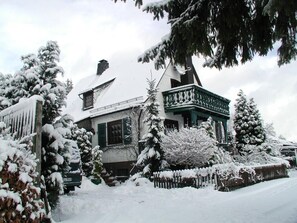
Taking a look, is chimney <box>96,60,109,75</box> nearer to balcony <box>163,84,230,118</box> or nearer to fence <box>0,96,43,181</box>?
balcony <box>163,84,230,118</box>

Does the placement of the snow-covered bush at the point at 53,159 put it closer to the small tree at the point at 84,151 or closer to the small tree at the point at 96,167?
the small tree at the point at 96,167

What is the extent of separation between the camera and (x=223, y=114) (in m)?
24.1

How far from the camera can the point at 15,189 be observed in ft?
12.3

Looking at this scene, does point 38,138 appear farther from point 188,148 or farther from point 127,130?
point 127,130

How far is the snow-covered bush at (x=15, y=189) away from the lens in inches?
138

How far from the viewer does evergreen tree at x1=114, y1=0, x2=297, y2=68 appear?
18.0 ft

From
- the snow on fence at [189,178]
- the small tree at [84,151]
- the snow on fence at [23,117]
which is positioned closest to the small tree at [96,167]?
the small tree at [84,151]

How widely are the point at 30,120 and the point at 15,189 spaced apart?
2.15 metres

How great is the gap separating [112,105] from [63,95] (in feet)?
44.9

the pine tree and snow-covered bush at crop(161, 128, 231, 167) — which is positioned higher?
the pine tree

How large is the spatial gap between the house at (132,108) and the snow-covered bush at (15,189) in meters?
15.6

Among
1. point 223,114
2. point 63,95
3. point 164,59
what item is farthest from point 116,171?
point 164,59

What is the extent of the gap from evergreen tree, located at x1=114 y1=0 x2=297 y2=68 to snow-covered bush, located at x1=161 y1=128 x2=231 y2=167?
1048 centimetres

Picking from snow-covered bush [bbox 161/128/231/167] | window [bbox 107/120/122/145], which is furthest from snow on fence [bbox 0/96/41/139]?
window [bbox 107/120/122/145]
